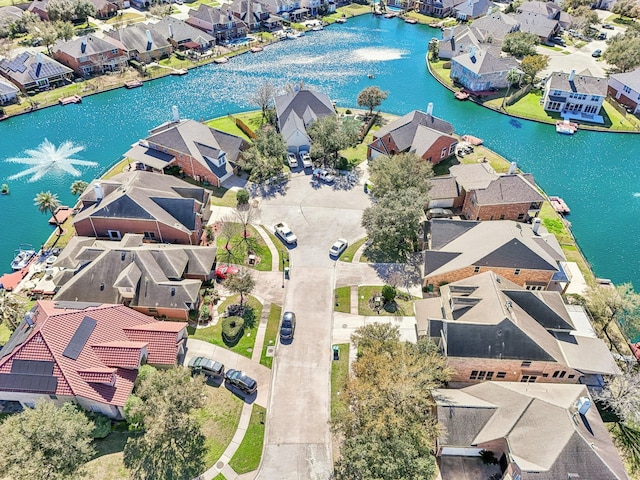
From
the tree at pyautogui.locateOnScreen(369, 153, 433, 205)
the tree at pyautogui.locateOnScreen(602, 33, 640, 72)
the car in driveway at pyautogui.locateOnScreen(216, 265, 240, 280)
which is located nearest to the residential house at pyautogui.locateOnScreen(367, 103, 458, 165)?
the tree at pyautogui.locateOnScreen(369, 153, 433, 205)

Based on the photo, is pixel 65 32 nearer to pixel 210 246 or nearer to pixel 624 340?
pixel 210 246

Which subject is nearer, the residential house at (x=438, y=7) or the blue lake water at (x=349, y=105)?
the blue lake water at (x=349, y=105)

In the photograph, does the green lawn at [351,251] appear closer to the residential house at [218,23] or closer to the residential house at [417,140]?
the residential house at [417,140]

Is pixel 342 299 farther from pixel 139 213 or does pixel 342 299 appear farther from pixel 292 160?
pixel 292 160

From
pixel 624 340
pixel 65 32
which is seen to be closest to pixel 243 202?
pixel 624 340

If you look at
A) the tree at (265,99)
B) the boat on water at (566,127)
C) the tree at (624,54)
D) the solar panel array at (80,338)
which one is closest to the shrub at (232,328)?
the solar panel array at (80,338)

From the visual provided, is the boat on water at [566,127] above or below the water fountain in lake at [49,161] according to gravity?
above

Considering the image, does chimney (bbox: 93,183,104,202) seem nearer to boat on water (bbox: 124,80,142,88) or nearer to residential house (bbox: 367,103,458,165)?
residential house (bbox: 367,103,458,165)
